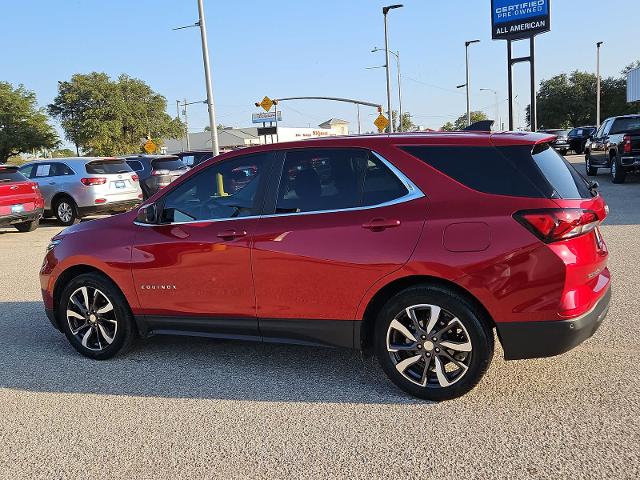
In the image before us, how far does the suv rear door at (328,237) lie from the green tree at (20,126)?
60239 millimetres

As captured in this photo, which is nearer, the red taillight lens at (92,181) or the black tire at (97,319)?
the black tire at (97,319)

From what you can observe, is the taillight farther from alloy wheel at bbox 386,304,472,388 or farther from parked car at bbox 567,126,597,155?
parked car at bbox 567,126,597,155

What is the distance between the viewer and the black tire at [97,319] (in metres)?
4.80

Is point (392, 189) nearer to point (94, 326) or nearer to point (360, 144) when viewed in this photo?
point (360, 144)

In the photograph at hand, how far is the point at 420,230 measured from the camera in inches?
144

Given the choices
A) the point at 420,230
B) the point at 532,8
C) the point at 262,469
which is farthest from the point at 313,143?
the point at 532,8

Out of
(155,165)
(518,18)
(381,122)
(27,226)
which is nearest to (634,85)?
(518,18)

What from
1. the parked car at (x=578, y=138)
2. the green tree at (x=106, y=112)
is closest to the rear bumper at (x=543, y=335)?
the parked car at (x=578, y=138)

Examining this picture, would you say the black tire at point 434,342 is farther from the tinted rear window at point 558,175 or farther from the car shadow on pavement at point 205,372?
the tinted rear window at point 558,175

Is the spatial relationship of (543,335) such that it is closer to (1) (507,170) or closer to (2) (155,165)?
(1) (507,170)

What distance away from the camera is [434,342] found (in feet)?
12.3

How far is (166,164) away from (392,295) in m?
15.8

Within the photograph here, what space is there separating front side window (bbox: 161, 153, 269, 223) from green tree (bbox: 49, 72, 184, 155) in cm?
6519

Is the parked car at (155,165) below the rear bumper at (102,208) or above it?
above
